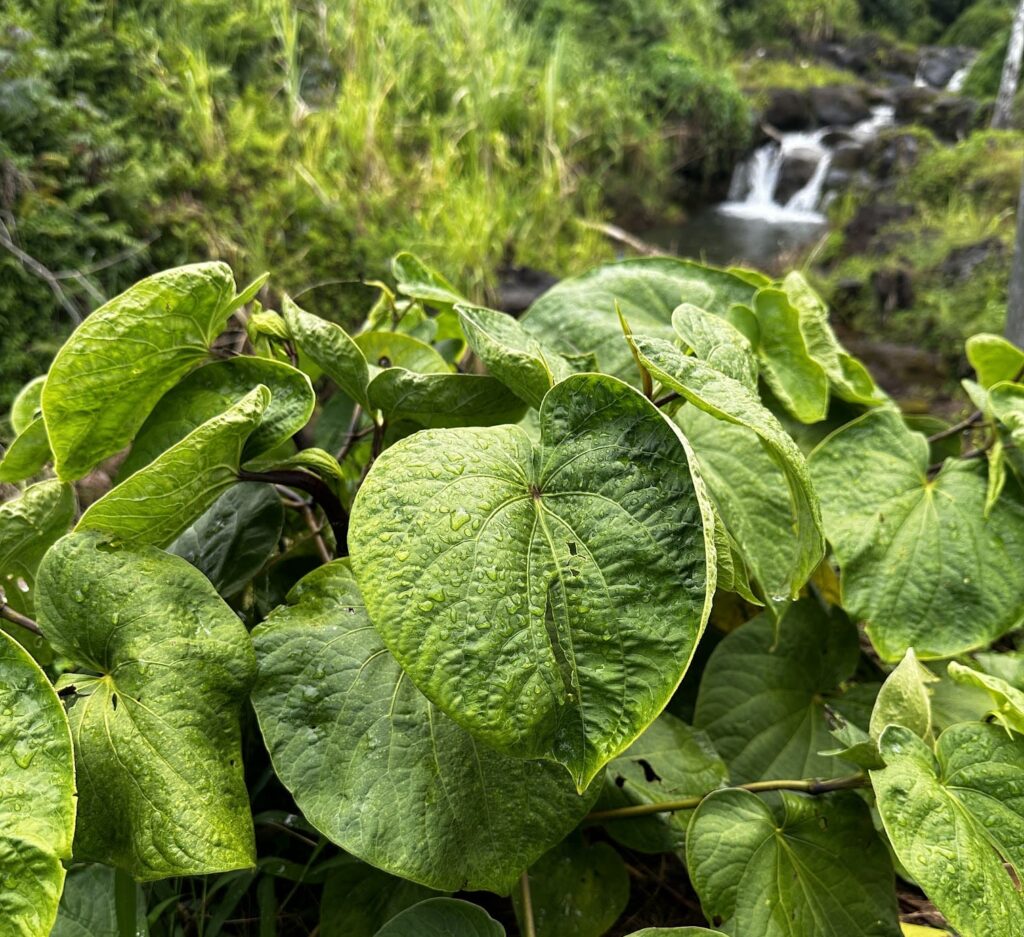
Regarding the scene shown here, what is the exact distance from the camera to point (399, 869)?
1.96 ft

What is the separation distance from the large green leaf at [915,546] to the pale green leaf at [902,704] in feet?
0.59

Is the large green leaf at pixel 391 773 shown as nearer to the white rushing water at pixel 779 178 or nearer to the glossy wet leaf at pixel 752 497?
the glossy wet leaf at pixel 752 497

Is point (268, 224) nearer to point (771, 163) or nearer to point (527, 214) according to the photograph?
point (527, 214)

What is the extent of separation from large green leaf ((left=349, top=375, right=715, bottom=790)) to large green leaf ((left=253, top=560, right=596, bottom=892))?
0.15m

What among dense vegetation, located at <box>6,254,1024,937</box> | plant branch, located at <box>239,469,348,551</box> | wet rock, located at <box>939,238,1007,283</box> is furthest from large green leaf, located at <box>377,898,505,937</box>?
wet rock, located at <box>939,238,1007,283</box>

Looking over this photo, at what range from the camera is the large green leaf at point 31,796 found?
48 centimetres

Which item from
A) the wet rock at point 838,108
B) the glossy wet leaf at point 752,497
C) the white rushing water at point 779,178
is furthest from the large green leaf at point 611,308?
the wet rock at point 838,108

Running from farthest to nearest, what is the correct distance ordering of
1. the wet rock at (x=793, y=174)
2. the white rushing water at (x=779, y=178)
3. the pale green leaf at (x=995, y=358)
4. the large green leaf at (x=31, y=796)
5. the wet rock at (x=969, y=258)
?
the wet rock at (x=793, y=174), the white rushing water at (x=779, y=178), the wet rock at (x=969, y=258), the pale green leaf at (x=995, y=358), the large green leaf at (x=31, y=796)

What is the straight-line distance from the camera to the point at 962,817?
67cm

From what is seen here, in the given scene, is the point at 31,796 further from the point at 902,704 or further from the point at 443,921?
the point at 902,704

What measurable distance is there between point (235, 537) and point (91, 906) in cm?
40

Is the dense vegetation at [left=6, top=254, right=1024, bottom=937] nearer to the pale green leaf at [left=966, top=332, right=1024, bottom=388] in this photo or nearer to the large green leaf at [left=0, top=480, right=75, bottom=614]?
the large green leaf at [left=0, top=480, right=75, bottom=614]

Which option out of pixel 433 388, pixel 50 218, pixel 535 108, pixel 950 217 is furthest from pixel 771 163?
pixel 433 388

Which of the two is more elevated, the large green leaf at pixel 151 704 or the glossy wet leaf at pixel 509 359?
the glossy wet leaf at pixel 509 359
